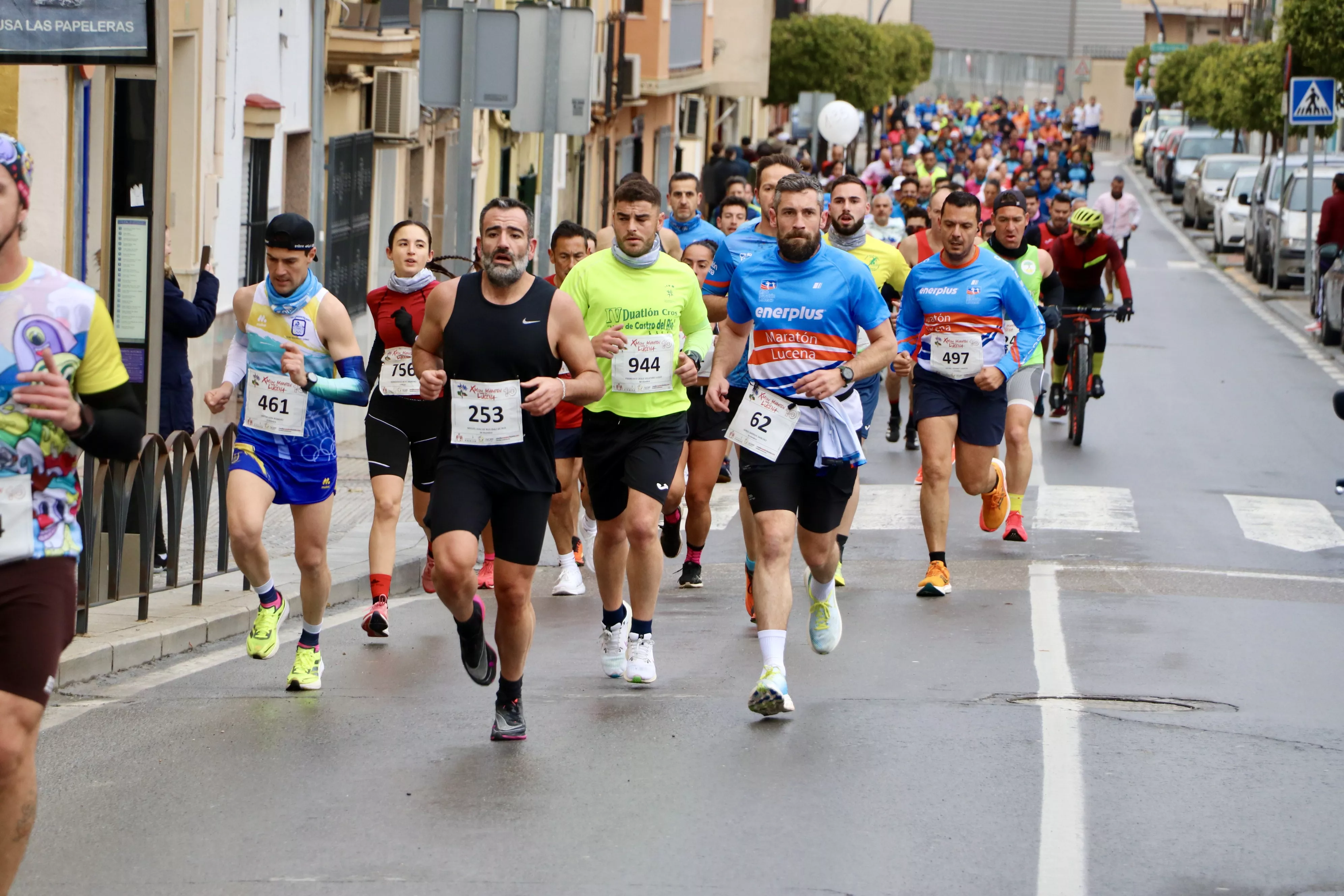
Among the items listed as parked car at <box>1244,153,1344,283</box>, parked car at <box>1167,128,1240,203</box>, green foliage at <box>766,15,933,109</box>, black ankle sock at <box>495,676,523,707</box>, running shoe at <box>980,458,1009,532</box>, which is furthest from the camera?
green foliage at <box>766,15,933,109</box>

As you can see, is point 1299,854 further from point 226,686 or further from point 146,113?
point 146,113

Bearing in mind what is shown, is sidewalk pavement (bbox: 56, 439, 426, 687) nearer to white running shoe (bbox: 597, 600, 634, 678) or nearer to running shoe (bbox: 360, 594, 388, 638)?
running shoe (bbox: 360, 594, 388, 638)

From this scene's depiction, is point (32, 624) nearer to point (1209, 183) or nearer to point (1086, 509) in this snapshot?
point (1086, 509)

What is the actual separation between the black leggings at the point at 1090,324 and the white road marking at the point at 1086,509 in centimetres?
313

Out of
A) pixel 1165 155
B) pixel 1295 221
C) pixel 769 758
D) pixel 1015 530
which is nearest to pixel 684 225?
pixel 1015 530

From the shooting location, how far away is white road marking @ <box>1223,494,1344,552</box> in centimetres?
1292

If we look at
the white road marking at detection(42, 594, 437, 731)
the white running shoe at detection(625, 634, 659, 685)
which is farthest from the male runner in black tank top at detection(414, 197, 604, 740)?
the white road marking at detection(42, 594, 437, 731)

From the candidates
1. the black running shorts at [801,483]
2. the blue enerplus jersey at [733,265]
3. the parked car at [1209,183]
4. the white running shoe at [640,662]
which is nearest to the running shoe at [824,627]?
the black running shorts at [801,483]

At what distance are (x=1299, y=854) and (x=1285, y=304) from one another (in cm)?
2716

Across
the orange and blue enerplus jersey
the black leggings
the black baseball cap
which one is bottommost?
the black leggings

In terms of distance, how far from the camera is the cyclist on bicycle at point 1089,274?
17.5 metres

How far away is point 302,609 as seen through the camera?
8.43 meters

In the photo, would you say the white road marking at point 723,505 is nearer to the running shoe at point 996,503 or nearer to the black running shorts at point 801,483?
the running shoe at point 996,503

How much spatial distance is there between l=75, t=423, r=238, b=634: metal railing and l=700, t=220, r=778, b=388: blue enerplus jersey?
2.32 meters
